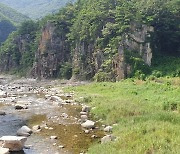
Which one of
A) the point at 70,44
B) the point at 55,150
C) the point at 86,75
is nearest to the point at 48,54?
the point at 70,44

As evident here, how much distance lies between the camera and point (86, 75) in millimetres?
78000

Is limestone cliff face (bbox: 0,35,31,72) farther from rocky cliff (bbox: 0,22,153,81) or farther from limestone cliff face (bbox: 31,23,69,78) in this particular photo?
limestone cliff face (bbox: 31,23,69,78)

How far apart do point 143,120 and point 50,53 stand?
7282cm

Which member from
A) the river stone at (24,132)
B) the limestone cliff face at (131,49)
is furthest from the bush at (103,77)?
the river stone at (24,132)

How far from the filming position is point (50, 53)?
96.4 m

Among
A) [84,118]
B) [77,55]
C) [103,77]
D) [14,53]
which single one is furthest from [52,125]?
[14,53]

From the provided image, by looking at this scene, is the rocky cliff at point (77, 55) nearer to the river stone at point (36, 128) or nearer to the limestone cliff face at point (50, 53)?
the limestone cliff face at point (50, 53)

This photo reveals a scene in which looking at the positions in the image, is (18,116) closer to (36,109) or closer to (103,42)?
(36,109)

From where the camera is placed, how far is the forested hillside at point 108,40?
6438 centimetres

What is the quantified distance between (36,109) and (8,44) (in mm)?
88162

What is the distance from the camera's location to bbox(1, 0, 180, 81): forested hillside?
6438 centimetres

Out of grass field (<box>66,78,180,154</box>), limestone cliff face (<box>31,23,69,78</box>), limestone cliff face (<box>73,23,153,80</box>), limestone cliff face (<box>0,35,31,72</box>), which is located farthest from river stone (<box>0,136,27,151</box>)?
limestone cliff face (<box>0,35,31,72</box>)

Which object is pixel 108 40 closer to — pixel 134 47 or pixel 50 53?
pixel 134 47

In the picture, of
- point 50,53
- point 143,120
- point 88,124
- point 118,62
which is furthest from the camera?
point 50,53
